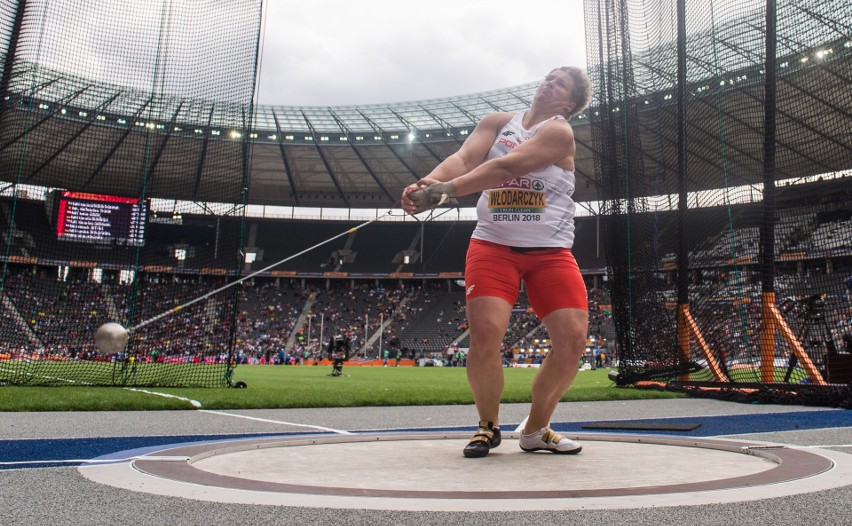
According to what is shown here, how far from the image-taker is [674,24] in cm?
1033

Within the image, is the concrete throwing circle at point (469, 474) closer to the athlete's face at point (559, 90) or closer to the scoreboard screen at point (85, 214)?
the athlete's face at point (559, 90)

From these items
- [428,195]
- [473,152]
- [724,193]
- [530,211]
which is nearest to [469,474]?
[428,195]

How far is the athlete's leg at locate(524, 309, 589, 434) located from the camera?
3.40 m

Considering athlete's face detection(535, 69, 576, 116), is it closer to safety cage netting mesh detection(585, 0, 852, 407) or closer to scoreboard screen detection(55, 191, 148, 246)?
safety cage netting mesh detection(585, 0, 852, 407)

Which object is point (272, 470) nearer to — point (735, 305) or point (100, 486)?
point (100, 486)

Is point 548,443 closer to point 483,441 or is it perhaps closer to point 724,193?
point 483,441

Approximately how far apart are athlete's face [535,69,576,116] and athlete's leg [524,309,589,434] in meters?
1.13

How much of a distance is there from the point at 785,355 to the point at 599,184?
13.6ft

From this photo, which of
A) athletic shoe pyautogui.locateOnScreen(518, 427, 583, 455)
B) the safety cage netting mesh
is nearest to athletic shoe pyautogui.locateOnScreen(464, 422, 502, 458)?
athletic shoe pyautogui.locateOnScreen(518, 427, 583, 455)

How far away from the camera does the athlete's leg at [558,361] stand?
3402 mm

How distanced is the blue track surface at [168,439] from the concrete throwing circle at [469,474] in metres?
0.48

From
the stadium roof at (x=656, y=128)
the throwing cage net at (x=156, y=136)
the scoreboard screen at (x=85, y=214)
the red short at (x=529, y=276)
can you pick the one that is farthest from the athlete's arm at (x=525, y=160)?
the scoreboard screen at (x=85, y=214)

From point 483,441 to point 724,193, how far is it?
7.31 m

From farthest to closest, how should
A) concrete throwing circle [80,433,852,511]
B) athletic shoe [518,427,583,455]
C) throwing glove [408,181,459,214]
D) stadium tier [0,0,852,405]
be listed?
stadium tier [0,0,852,405] < athletic shoe [518,427,583,455] < throwing glove [408,181,459,214] < concrete throwing circle [80,433,852,511]
